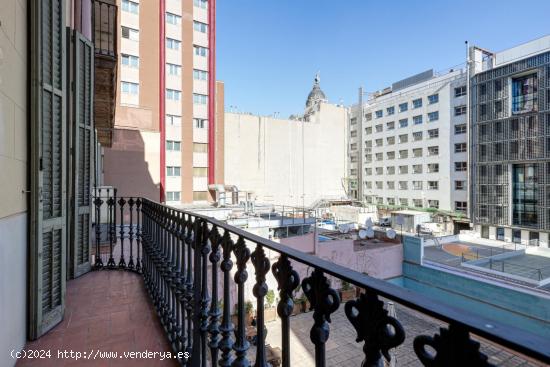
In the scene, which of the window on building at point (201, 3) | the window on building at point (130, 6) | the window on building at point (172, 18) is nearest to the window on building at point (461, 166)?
the window on building at point (201, 3)

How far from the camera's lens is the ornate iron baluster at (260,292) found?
1.20 m

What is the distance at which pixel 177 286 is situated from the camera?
→ 2.29 m

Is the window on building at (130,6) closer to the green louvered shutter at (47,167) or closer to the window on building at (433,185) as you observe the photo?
the green louvered shutter at (47,167)

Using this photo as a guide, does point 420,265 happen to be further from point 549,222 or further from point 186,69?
point 186,69

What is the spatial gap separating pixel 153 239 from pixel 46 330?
1.16 metres

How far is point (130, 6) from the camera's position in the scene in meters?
18.7

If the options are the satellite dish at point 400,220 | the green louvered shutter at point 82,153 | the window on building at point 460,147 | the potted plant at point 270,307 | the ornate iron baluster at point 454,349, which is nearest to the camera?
the ornate iron baluster at point 454,349

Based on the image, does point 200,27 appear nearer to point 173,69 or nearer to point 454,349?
point 173,69

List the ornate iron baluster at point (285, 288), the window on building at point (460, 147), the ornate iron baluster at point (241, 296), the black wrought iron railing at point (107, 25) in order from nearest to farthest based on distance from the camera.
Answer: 1. the ornate iron baluster at point (285, 288)
2. the ornate iron baluster at point (241, 296)
3. the black wrought iron railing at point (107, 25)
4. the window on building at point (460, 147)

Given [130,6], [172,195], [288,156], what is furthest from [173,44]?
[288,156]

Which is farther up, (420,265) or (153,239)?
(153,239)

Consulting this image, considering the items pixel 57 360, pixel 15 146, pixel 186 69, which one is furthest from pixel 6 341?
pixel 186 69

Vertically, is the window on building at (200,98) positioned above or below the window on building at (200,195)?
above

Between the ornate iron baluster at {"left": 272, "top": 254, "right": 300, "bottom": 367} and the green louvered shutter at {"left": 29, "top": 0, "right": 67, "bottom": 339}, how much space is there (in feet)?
7.62
